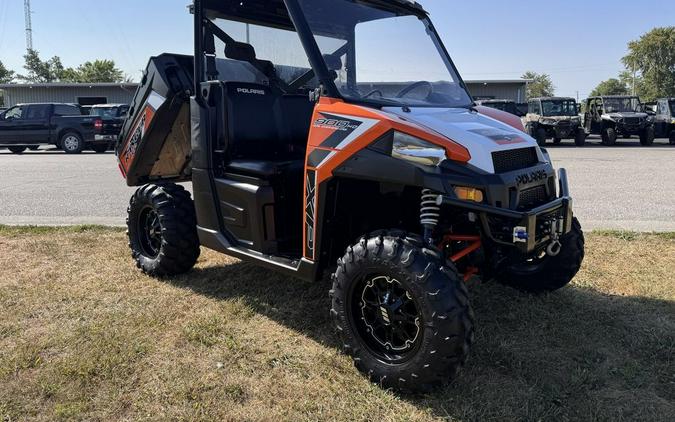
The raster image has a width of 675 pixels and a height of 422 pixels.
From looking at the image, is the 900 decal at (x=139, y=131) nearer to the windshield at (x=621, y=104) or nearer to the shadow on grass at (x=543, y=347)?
the shadow on grass at (x=543, y=347)

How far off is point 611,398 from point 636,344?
2.56 feet

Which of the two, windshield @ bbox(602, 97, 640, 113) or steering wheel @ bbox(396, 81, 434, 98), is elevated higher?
windshield @ bbox(602, 97, 640, 113)

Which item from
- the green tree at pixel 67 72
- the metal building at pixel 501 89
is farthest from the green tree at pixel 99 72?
the metal building at pixel 501 89

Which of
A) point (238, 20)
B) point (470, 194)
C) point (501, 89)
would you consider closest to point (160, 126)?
Result: point (238, 20)

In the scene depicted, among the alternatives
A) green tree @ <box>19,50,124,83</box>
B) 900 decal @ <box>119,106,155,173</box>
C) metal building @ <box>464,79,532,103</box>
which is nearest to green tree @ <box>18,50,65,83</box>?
green tree @ <box>19,50,124,83</box>

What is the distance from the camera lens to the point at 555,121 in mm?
21875

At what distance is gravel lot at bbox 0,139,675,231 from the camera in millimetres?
7383

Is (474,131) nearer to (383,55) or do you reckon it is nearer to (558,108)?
(383,55)

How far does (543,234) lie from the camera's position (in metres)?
3.18

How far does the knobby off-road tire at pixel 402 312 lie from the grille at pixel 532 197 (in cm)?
65

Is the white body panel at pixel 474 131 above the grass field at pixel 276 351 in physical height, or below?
above

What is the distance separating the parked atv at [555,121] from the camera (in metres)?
21.9

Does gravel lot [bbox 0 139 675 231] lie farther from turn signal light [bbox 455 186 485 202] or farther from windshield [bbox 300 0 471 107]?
turn signal light [bbox 455 186 485 202]

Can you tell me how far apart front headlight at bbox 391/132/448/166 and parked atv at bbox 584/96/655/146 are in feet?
71.7
